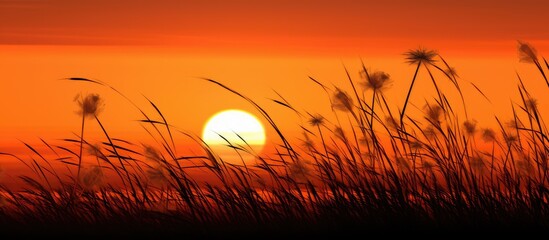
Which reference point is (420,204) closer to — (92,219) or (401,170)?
(401,170)

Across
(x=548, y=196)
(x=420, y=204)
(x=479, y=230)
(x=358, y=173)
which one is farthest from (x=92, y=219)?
(x=548, y=196)

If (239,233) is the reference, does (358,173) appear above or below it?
above

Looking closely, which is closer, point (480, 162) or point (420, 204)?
point (420, 204)

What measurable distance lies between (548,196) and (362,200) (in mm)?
1044

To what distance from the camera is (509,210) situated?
4.74 meters

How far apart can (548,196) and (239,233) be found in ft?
5.73

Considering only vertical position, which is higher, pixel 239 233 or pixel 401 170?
pixel 401 170

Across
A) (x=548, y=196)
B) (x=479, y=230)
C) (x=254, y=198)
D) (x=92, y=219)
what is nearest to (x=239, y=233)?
(x=254, y=198)

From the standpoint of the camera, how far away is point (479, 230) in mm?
4559

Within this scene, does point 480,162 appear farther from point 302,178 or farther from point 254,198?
point 254,198

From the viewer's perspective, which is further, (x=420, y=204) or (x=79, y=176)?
(x=79, y=176)

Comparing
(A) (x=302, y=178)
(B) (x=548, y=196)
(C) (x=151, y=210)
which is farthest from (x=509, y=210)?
(C) (x=151, y=210)

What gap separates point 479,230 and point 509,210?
11.7 inches

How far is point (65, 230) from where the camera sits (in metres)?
4.85
